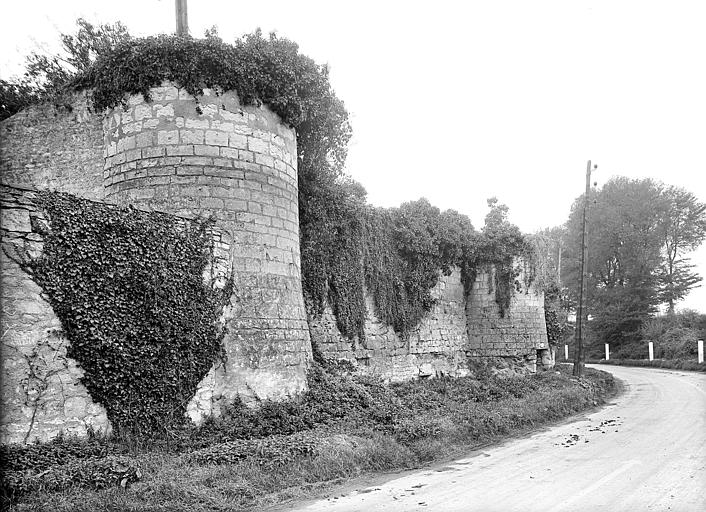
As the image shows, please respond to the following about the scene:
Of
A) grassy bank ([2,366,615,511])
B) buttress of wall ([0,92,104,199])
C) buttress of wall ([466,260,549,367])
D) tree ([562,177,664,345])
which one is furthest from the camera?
tree ([562,177,664,345])

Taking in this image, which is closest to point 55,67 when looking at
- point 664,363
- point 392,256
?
point 392,256

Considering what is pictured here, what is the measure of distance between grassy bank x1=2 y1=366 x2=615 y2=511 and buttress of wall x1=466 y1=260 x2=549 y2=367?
20.3 feet

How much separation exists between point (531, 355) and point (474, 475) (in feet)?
45.3

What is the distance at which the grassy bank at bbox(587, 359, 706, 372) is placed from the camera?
1179 inches

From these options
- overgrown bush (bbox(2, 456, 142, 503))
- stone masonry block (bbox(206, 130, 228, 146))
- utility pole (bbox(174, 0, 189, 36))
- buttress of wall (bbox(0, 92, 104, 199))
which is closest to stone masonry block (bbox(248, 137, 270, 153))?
stone masonry block (bbox(206, 130, 228, 146))

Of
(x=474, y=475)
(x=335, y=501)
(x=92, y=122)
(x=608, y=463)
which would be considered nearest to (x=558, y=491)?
(x=474, y=475)

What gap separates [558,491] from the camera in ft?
24.3

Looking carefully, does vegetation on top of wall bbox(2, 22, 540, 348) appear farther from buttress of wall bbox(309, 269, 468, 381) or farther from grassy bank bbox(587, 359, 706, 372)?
grassy bank bbox(587, 359, 706, 372)

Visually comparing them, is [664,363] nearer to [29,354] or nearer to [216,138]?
[216,138]

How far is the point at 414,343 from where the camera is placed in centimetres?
1794

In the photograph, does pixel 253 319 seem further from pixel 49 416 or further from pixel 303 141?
pixel 303 141

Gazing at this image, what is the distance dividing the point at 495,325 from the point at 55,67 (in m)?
16.4

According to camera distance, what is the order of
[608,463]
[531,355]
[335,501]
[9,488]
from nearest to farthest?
[9,488] → [335,501] → [608,463] → [531,355]

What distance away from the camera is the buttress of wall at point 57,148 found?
11383 millimetres
